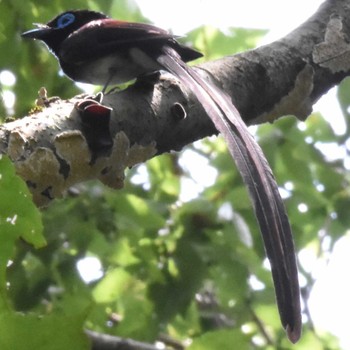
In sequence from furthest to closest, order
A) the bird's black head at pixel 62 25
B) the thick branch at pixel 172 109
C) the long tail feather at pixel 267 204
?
the bird's black head at pixel 62 25 → the thick branch at pixel 172 109 → the long tail feather at pixel 267 204

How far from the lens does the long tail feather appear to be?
4.00 ft

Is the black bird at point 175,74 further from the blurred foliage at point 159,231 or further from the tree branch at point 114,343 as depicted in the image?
the tree branch at point 114,343

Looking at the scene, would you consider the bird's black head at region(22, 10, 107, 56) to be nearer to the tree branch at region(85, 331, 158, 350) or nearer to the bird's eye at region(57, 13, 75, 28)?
the bird's eye at region(57, 13, 75, 28)

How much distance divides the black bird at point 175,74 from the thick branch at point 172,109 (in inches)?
3.4

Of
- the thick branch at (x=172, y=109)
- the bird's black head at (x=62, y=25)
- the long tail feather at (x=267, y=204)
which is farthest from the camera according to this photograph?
the bird's black head at (x=62, y=25)

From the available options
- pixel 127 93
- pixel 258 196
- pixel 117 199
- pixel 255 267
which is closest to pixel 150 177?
pixel 117 199

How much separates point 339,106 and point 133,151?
5.92 ft

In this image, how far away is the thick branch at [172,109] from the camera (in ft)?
4.83

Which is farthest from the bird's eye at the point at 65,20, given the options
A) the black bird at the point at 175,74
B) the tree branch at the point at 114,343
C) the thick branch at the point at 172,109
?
the tree branch at the point at 114,343

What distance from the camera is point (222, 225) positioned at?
118 inches

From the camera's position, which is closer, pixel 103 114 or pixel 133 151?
pixel 103 114

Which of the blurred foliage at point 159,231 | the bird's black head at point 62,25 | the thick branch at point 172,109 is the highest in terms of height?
the thick branch at point 172,109

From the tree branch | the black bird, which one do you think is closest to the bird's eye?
the black bird

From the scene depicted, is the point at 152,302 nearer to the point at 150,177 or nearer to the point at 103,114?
the point at 150,177
